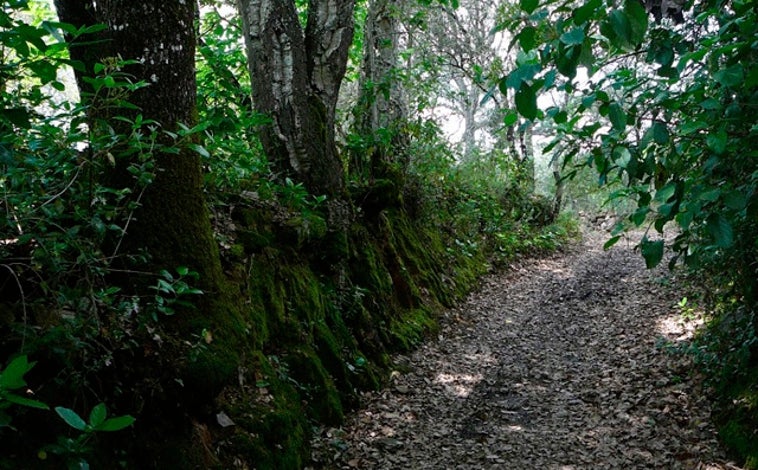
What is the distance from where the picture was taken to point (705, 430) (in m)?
4.82

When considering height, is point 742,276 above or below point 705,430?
above

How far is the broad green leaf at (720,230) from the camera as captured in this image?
245cm

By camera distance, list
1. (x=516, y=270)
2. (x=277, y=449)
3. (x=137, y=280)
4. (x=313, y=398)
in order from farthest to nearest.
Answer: (x=516, y=270) → (x=313, y=398) → (x=277, y=449) → (x=137, y=280)

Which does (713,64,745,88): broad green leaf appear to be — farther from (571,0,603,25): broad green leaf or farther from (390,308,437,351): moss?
(390,308,437,351): moss

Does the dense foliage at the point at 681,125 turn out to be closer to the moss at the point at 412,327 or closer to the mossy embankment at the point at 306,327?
the mossy embankment at the point at 306,327

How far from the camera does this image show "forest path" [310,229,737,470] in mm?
4867

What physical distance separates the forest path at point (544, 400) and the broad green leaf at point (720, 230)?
2.80 m

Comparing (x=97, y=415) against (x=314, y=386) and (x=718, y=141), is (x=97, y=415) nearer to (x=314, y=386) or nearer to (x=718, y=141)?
(x=718, y=141)

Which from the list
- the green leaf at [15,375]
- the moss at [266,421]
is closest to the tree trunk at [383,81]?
the moss at [266,421]

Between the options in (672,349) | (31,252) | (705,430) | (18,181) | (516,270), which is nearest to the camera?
(18,181)

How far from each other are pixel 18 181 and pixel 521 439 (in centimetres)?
482

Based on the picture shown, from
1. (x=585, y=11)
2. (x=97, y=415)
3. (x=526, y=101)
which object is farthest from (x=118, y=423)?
(x=585, y=11)

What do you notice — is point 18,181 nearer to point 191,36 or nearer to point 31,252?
point 31,252

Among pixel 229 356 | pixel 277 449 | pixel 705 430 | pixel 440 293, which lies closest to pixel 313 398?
pixel 277 449
